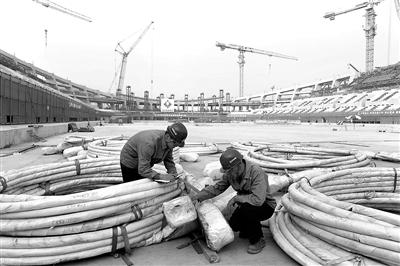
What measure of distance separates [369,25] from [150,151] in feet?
369

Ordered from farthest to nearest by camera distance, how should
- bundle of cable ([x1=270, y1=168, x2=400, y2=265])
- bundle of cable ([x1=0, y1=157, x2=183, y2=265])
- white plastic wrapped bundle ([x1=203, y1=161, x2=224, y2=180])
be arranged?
white plastic wrapped bundle ([x1=203, y1=161, x2=224, y2=180])
bundle of cable ([x1=0, y1=157, x2=183, y2=265])
bundle of cable ([x1=270, y1=168, x2=400, y2=265])

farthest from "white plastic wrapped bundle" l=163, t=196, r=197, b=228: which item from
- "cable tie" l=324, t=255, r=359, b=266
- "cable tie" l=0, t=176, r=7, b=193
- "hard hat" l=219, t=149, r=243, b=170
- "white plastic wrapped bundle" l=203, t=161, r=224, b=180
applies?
"cable tie" l=0, t=176, r=7, b=193

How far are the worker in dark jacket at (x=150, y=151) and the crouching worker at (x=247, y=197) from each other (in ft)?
1.76

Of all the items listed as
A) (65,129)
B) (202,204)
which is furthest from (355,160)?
(65,129)

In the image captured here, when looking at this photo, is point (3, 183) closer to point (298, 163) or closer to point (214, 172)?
point (214, 172)

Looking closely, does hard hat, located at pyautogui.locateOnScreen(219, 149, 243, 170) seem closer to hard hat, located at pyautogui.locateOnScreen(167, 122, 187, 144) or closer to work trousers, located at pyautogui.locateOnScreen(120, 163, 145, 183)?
hard hat, located at pyautogui.locateOnScreen(167, 122, 187, 144)

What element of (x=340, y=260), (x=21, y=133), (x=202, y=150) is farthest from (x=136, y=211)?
(x=21, y=133)

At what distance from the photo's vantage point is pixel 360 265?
7.80ft

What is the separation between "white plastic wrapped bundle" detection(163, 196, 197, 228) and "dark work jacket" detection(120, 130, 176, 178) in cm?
39

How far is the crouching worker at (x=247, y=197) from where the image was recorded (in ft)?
10.2

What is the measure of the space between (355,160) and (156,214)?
4.35 meters

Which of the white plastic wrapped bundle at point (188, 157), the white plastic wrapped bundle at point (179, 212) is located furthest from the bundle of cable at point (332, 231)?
the white plastic wrapped bundle at point (188, 157)

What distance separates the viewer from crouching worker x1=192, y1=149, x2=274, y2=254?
10.2ft

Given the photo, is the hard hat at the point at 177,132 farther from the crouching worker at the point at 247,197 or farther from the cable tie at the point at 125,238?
the cable tie at the point at 125,238
